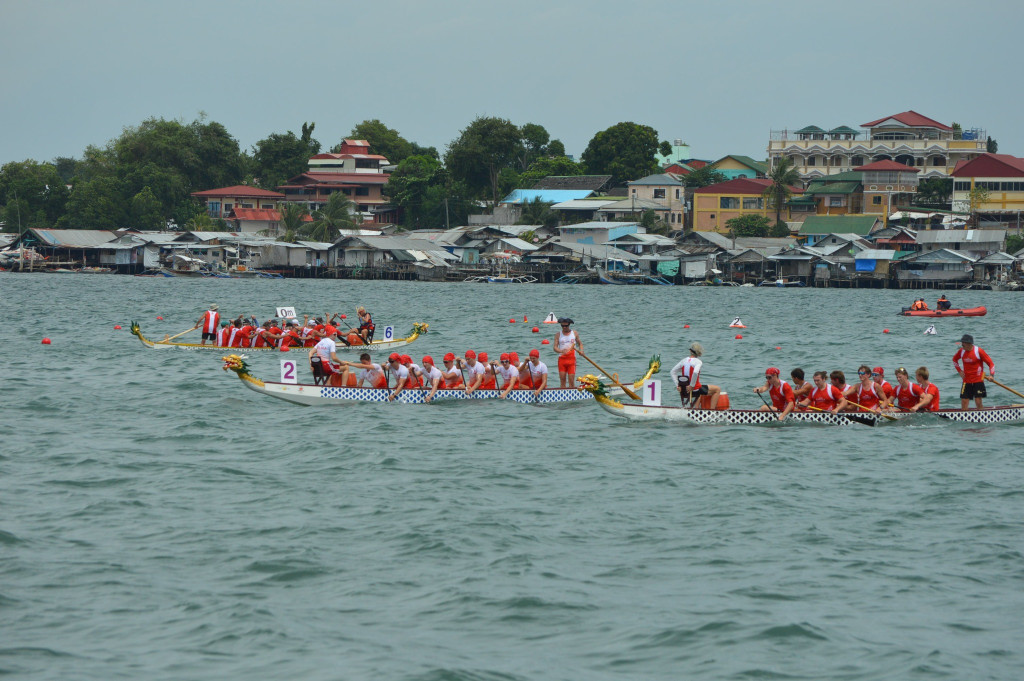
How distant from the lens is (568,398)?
26.3 metres

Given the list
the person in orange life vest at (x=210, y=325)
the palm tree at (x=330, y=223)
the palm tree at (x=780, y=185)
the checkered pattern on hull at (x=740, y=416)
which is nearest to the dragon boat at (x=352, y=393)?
the checkered pattern on hull at (x=740, y=416)

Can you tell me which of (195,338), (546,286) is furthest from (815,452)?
(546,286)

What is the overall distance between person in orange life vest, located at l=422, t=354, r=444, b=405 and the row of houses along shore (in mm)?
77089

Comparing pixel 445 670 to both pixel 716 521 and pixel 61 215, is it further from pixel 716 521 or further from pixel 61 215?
pixel 61 215

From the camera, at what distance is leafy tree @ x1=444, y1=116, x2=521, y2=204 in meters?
124

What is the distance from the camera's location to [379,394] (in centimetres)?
2538

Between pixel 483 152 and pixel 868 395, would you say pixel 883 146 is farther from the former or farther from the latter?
pixel 868 395

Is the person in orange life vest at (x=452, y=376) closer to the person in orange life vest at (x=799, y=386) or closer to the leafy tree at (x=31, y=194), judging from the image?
the person in orange life vest at (x=799, y=386)

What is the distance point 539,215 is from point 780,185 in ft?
80.3

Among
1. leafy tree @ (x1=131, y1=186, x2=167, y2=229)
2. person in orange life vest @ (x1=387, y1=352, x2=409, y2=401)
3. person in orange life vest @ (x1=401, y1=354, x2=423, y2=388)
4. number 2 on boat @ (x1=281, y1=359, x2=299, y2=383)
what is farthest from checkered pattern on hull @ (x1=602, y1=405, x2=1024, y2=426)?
leafy tree @ (x1=131, y1=186, x2=167, y2=229)

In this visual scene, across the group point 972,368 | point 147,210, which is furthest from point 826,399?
point 147,210

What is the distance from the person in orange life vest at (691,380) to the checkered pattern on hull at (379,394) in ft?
13.0

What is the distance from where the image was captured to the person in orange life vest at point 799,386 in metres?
21.9

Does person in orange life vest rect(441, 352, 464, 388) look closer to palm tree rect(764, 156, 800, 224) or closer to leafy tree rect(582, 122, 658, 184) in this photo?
palm tree rect(764, 156, 800, 224)
